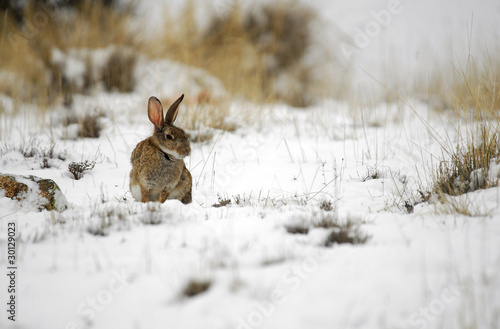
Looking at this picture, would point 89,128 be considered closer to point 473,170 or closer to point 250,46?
point 473,170

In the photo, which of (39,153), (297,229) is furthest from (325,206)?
(39,153)

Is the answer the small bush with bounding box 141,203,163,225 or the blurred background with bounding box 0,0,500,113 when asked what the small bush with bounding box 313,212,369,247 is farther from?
the blurred background with bounding box 0,0,500,113

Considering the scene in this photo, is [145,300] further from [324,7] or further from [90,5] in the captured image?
[324,7]

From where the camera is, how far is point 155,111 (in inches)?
133

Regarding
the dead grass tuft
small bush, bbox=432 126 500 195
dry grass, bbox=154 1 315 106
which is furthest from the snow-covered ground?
dry grass, bbox=154 1 315 106

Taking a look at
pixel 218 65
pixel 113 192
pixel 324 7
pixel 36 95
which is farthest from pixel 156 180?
pixel 324 7

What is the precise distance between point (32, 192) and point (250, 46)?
9.02 meters

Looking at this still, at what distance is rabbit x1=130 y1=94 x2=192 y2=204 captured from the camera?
3.32 m

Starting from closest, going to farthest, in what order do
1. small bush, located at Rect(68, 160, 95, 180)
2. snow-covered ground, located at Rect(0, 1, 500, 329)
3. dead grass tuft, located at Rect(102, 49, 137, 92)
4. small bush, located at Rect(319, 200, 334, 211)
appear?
snow-covered ground, located at Rect(0, 1, 500, 329) → small bush, located at Rect(319, 200, 334, 211) → small bush, located at Rect(68, 160, 95, 180) → dead grass tuft, located at Rect(102, 49, 137, 92)

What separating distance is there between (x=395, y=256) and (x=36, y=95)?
26.6 feet

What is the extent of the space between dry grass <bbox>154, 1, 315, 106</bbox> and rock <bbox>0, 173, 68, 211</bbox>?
18.0 ft

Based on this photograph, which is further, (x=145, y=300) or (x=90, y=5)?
(x=90, y=5)

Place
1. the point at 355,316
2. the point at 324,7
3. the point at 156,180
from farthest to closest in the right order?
the point at 324,7
the point at 156,180
the point at 355,316

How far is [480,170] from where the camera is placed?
9.70 ft
